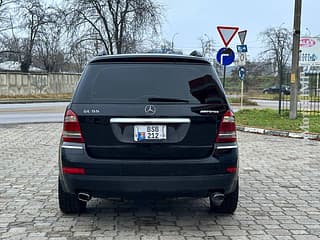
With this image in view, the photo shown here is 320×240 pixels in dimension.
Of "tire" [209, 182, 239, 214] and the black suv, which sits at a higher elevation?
the black suv

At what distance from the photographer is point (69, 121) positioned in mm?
4238

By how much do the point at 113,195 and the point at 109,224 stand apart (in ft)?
2.00

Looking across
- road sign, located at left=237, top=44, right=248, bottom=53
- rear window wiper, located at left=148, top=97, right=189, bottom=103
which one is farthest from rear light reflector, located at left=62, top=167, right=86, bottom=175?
road sign, located at left=237, top=44, right=248, bottom=53

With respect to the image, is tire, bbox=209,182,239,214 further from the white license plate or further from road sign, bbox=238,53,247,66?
road sign, bbox=238,53,247,66

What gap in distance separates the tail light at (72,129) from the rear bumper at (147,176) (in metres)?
0.11

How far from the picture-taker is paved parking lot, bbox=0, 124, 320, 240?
4.35 meters

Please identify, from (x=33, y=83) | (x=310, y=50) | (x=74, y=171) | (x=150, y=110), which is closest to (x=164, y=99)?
(x=150, y=110)

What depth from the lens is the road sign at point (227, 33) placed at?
1415 centimetres

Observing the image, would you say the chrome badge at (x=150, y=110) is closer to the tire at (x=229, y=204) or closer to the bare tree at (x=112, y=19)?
the tire at (x=229, y=204)

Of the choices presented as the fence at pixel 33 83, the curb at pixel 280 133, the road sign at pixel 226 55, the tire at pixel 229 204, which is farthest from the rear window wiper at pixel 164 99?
the fence at pixel 33 83

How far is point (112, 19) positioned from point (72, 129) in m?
23.2

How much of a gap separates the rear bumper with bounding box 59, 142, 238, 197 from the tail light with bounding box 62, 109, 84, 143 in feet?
0.34

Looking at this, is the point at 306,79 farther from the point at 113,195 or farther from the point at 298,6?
the point at 113,195

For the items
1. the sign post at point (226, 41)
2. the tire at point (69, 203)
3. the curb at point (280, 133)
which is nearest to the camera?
the tire at point (69, 203)
